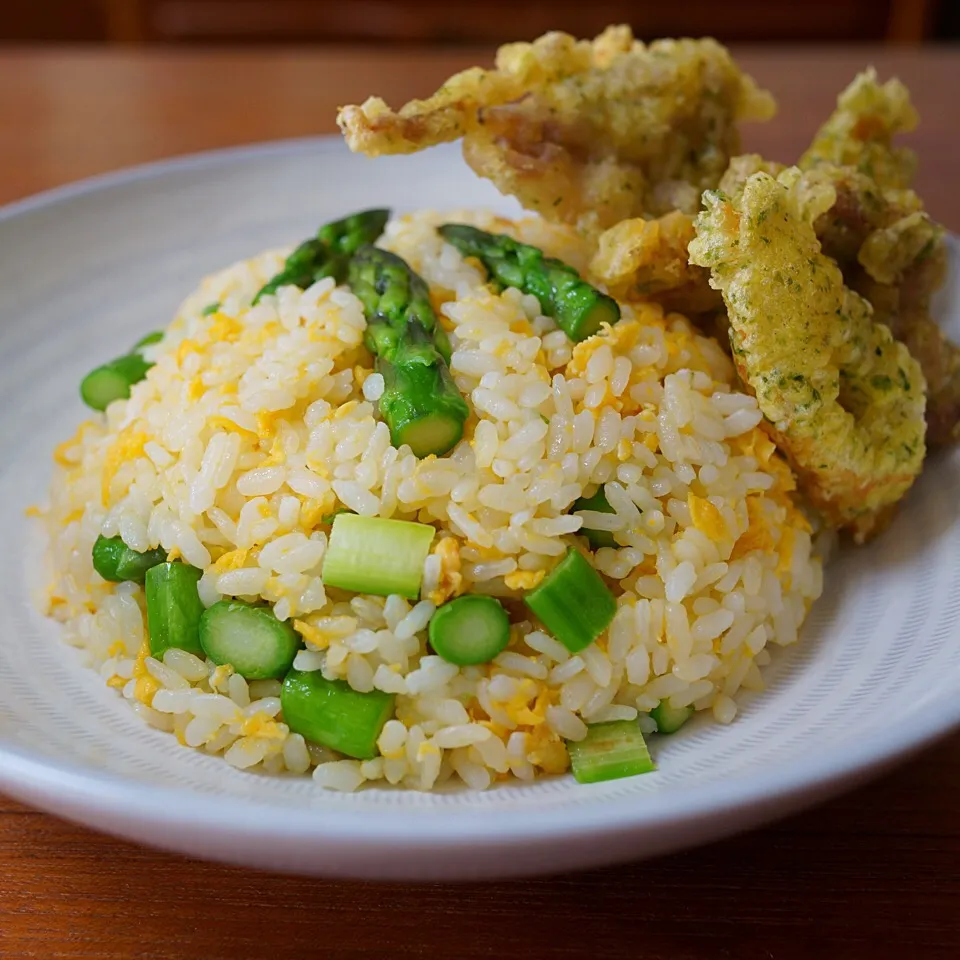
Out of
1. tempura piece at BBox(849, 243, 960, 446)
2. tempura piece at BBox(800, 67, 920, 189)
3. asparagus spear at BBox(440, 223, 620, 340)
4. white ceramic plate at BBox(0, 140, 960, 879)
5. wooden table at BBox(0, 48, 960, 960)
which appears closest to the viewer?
white ceramic plate at BBox(0, 140, 960, 879)

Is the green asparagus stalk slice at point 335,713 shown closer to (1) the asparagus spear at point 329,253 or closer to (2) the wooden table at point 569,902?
(2) the wooden table at point 569,902

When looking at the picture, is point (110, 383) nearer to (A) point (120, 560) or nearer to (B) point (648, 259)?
(A) point (120, 560)

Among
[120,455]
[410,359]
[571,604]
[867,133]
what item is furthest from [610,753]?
[867,133]

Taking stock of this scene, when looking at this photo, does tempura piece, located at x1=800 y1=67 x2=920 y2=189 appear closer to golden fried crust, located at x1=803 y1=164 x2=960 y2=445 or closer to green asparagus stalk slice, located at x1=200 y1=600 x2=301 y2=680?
golden fried crust, located at x1=803 y1=164 x2=960 y2=445

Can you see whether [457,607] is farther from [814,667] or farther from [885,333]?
[885,333]

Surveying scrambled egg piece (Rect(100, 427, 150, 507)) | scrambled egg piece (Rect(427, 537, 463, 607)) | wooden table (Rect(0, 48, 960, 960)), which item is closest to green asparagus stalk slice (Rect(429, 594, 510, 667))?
scrambled egg piece (Rect(427, 537, 463, 607))

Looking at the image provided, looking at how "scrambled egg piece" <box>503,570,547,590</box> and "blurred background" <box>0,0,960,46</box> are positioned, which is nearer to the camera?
"scrambled egg piece" <box>503,570,547,590</box>
